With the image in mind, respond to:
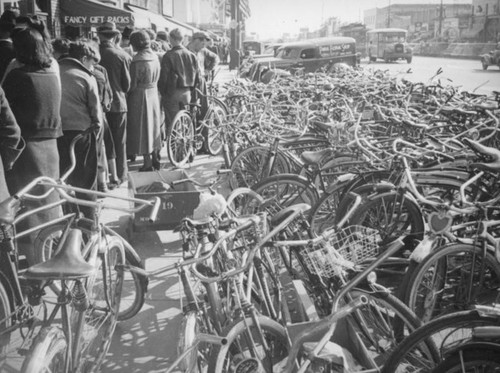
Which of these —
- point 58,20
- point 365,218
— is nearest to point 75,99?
point 365,218

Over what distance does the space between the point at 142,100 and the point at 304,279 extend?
15.5 ft

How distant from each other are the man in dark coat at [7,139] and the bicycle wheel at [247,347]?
75.0 inches

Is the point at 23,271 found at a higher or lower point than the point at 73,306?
higher

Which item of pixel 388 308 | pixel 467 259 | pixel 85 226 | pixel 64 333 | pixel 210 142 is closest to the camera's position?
pixel 64 333

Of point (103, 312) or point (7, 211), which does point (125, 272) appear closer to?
point (103, 312)

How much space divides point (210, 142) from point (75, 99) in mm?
4131

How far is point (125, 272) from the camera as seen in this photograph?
3.89m

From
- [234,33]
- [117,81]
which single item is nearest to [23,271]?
[117,81]

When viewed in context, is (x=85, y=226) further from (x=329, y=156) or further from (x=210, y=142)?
(x=210, y=142)

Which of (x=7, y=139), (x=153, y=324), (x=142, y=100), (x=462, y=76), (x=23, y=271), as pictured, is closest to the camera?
(x=23, y=271)

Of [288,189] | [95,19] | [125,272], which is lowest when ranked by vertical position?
[125,272]

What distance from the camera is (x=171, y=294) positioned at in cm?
410

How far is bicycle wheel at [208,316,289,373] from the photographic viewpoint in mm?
2357

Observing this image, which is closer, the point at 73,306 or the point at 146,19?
the point at 73,306
